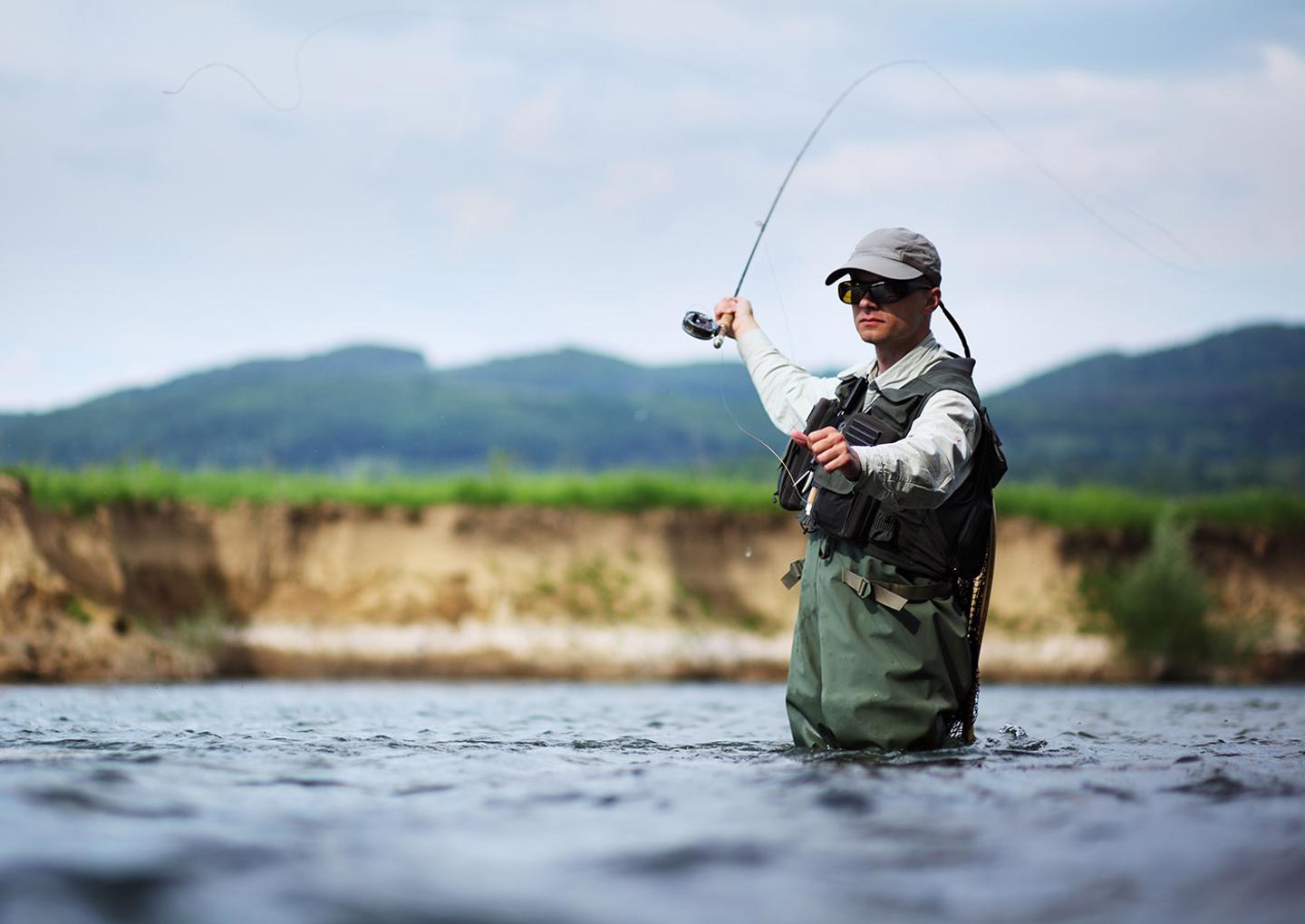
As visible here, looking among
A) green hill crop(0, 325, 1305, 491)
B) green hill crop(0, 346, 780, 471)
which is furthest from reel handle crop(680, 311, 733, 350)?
green hill crop(0, 346, 780, 471)

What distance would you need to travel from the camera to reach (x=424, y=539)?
62.8ft

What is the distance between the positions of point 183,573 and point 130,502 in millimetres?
1117

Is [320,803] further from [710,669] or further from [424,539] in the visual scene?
[424,539]

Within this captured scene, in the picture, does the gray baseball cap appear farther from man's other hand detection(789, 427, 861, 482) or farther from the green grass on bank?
the green grass on bank

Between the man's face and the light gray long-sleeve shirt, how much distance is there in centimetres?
9

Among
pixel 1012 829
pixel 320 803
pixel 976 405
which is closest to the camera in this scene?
pixel 1012 829

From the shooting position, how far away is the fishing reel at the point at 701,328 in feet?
16.8

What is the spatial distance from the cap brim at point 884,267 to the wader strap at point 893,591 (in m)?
0.97

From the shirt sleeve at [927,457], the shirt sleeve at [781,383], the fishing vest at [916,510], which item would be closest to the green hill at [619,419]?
the shirt sleeve at [781,383]

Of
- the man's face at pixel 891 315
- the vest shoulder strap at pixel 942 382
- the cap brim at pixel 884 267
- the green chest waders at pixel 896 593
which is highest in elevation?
the cap brim at pixel 884 267

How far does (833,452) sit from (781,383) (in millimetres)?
1123

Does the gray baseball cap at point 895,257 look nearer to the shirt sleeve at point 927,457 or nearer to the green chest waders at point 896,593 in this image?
the green chest waders at point 896,593

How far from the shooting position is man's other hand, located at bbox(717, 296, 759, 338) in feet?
17.1

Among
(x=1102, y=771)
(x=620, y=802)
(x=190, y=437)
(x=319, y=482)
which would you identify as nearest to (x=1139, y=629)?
(x=319, y=482)
